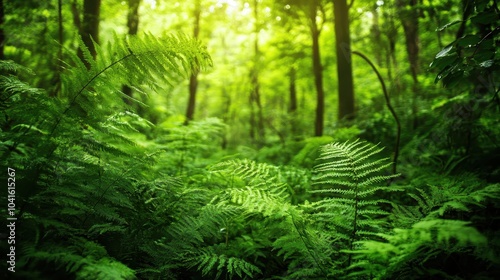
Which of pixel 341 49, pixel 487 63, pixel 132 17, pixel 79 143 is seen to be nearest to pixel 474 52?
pixel 487 63

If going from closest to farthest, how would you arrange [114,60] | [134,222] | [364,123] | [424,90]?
[114,60] → [134,222] → [364,123] → [424,90]

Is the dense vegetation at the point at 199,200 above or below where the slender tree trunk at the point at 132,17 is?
below

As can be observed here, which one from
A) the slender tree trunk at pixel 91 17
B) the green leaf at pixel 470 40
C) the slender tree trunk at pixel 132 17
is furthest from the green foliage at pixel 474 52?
the slender tree trunk at pixel 132 17

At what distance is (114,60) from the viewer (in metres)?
2.05

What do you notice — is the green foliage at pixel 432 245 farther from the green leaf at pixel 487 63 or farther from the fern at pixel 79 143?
the fern at pixel 79 143

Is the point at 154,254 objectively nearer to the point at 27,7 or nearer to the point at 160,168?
the point at 160,168

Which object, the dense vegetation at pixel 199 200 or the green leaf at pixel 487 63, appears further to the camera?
the green leaf at pixel 487 63

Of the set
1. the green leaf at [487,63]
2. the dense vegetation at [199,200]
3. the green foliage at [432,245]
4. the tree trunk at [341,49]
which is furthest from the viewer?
the tree trunk at [341,49]

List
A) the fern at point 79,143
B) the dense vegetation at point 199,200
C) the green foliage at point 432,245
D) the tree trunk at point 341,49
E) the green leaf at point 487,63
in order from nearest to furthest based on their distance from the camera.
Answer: the green foliage at point 432,245 < the dense vegetation at point 199,200 < the fern at point 79,143 < the green leaf at point 487,63 < the tree trunk at point 341,49

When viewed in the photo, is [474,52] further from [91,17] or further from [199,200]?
[91,17]

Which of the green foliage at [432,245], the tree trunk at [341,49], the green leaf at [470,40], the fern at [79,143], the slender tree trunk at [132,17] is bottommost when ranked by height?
the green foliage at [432,245]

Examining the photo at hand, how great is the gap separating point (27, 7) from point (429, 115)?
293 inches

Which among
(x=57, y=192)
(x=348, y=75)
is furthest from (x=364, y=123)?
(x=57, y=192)

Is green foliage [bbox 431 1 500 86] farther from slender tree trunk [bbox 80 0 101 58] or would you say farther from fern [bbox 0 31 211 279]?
slender tree trunk [bbox 80 0 101 58]
